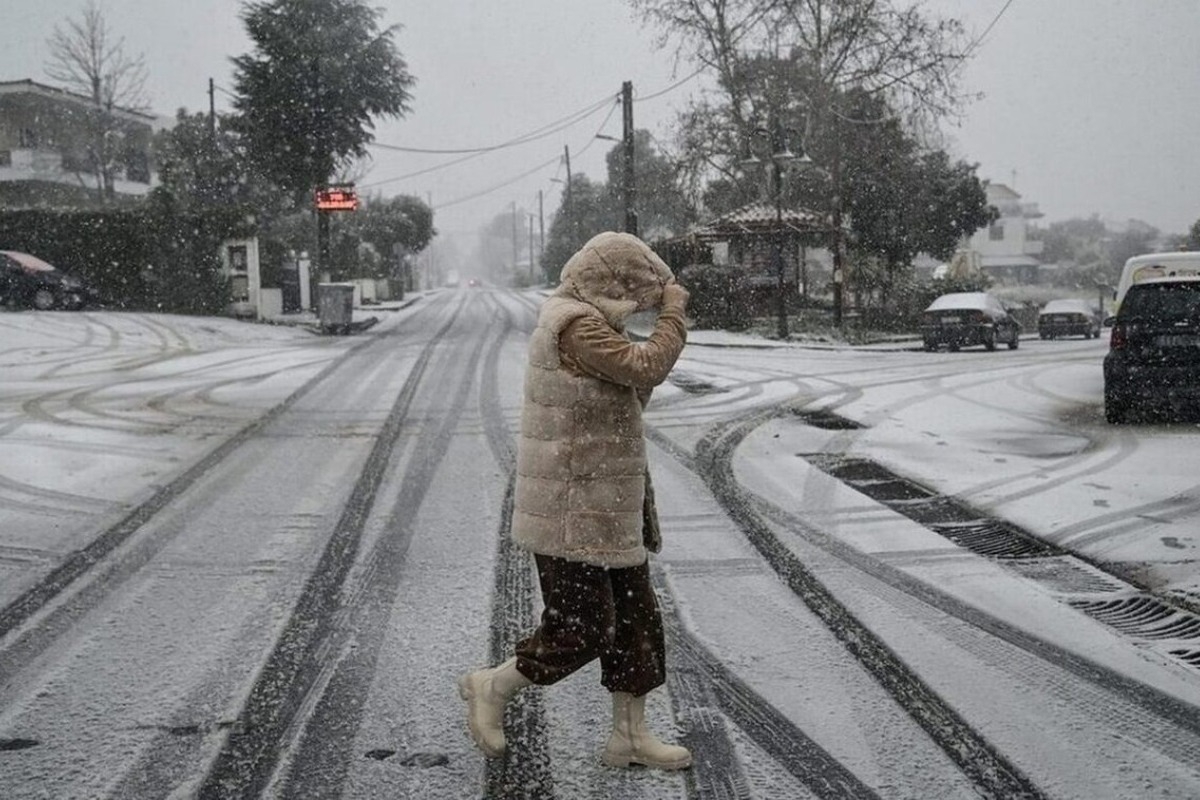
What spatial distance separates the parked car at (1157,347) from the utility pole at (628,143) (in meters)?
16.7

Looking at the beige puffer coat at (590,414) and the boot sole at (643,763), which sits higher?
the beige puffer coat at (590,414)

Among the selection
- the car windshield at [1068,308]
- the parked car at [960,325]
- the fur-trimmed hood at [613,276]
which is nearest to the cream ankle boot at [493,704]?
the fur-trimmed hood at [613,276]

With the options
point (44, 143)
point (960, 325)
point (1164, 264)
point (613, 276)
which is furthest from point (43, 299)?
point (613, 276)

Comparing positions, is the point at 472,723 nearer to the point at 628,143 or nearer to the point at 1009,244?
the point at 628,143

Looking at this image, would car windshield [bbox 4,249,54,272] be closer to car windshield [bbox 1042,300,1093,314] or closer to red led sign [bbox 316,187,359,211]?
red led sign [bbox 316,187,359,211]

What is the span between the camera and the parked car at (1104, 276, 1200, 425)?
9.38 meters

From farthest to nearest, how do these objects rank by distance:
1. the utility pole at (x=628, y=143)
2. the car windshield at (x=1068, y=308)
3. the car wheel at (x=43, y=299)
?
1. the car windshield at (x=1068, y=308)
2. the utility pole at (x=628, y=143)
3. the car wheel at (x=43, y=299)

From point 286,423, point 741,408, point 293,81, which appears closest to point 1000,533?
point 741,408

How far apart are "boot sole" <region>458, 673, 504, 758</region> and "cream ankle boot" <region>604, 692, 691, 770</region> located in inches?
13.6

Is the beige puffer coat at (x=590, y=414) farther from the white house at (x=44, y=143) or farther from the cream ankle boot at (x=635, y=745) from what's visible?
the white house at (x=44, y=143)

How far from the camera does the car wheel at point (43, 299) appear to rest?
24.0m

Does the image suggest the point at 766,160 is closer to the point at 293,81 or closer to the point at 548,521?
the point at 293,81

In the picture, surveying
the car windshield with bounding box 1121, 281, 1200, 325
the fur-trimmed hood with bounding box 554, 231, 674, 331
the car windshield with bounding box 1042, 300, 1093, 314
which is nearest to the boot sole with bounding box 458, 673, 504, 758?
the fur-trimmed hood with bounding box 554, 231, 674, 331

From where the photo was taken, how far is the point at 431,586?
4.82m
